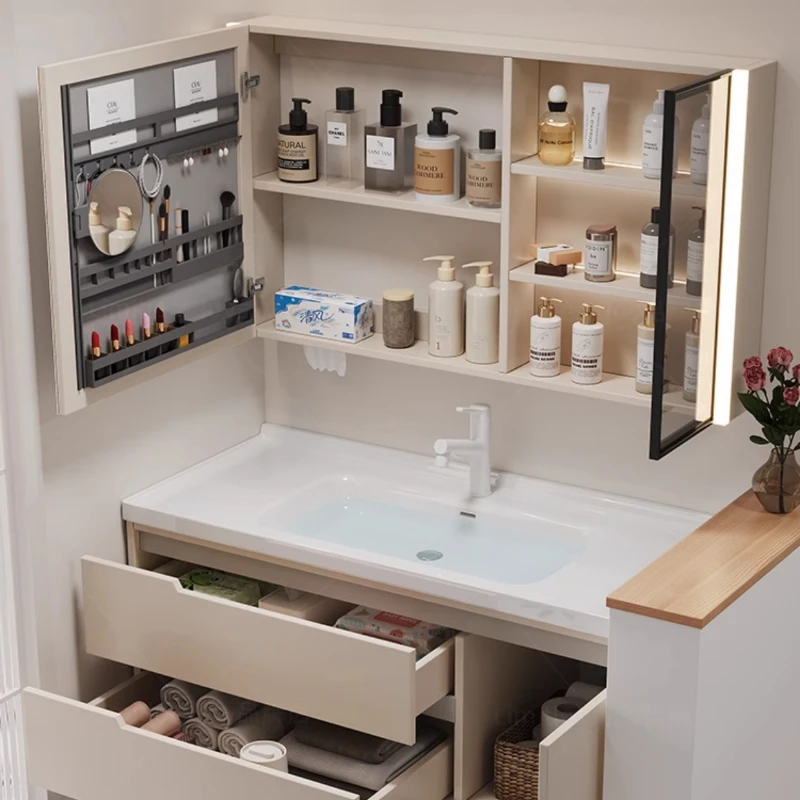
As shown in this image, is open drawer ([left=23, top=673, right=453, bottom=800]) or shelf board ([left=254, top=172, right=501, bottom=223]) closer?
open drawer ([left=23, top=673, right=453, bottom=800])

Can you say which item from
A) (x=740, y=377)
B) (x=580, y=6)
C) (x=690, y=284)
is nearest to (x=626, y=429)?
(x=740, y=377)

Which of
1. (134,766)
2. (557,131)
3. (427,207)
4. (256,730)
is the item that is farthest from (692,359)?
(134,766)

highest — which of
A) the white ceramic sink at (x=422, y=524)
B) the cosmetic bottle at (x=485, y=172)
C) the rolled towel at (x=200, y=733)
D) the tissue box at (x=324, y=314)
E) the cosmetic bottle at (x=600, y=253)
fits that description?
the cosmetic bottle at (x=485, y=172)

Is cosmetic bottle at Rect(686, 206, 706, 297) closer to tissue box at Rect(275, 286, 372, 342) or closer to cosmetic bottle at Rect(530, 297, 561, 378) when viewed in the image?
cosmetic bottle at Rect(530, 297, 561, 378)

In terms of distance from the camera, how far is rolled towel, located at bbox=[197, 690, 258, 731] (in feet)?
8.91

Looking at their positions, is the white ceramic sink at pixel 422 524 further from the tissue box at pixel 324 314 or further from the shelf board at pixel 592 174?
the shelf board at pixel 592 174

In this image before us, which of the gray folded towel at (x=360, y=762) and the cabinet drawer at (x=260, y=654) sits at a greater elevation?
the cabinet drawer at (x=260, y=654)

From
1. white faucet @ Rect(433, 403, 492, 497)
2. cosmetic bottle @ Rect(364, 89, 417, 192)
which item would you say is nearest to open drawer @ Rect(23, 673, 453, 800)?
white faucet @ Rect(433, 403, 492, 497)

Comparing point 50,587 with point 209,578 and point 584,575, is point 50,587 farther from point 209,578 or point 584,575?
point 584,575

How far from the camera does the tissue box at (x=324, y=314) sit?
9.36ft

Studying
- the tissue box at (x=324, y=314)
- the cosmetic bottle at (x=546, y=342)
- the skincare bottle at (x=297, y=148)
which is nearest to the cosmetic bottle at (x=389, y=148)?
the skincare bottle at (x=297, y=148)

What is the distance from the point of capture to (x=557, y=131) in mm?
2510

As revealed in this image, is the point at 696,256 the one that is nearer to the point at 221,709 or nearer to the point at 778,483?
the point at 778,483

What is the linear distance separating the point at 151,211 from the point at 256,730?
0.99 m
